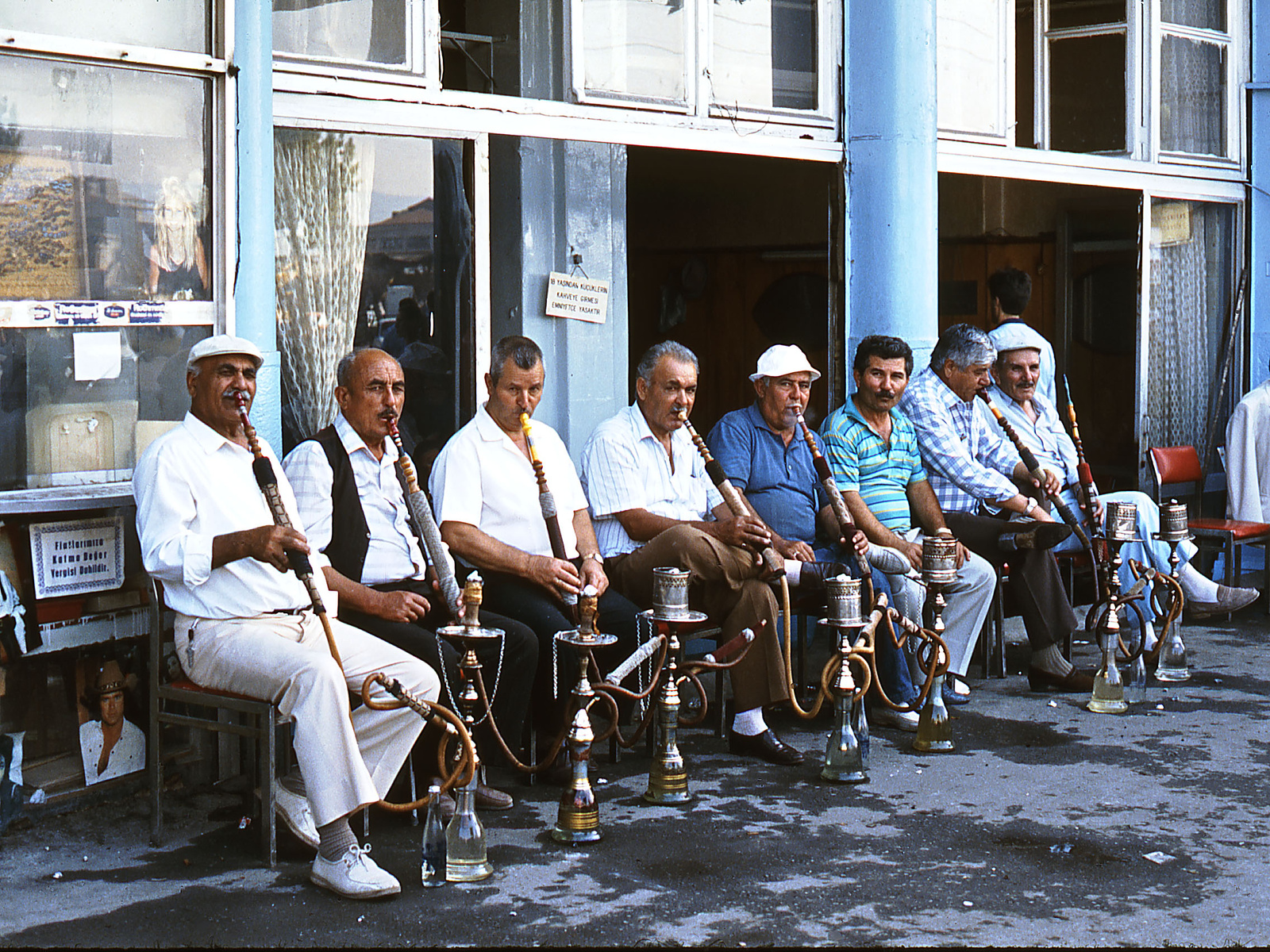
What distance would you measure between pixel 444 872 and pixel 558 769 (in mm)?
976

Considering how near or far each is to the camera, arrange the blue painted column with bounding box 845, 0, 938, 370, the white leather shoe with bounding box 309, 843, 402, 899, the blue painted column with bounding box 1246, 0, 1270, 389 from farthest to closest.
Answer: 1. the blue painted column with bounding box 1246, 0, 1270, 389
2. the blue painted column with bounding box 845, 0, 938, 370
3. the white leather shoe with bounding box 309, 843, 402, 899

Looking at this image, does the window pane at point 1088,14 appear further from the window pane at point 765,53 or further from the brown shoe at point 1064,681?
the brown shoe at point 1064,681

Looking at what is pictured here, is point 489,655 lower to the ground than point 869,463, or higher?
lower

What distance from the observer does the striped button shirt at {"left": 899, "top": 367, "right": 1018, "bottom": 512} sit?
20.2 ft

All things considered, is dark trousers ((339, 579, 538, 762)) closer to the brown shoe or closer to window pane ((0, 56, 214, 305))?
window pane ((0, 56, 214, 305))

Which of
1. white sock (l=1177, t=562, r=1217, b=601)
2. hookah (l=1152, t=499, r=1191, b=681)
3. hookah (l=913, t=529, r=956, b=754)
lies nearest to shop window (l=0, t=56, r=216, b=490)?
hookah (l=913, t=529, r=956, b=754)

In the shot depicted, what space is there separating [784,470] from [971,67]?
9.46ft

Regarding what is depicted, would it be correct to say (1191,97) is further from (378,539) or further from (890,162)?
(378,539)

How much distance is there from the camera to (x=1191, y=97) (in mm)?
8469

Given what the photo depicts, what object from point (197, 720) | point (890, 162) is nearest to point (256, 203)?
point (197, 720)

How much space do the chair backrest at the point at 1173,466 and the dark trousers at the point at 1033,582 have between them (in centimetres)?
195

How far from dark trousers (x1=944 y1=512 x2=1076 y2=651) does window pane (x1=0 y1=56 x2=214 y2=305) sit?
3.21 meters

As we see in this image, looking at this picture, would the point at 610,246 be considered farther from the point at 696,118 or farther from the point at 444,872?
the point at 444,872

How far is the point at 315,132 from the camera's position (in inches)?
213
